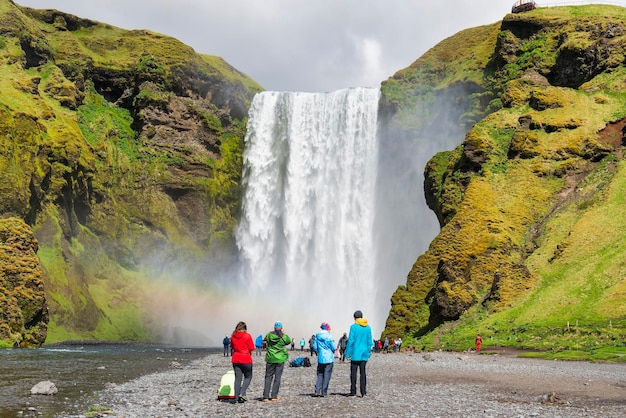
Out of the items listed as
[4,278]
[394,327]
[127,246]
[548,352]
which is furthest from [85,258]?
[548,352]

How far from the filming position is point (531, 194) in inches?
2023

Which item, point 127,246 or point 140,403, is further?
point 127,246

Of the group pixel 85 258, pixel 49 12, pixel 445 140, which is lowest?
pixel 85 258

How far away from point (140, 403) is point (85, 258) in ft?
199

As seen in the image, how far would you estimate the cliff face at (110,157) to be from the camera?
66.0 metres

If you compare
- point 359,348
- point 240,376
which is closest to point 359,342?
point 359,348

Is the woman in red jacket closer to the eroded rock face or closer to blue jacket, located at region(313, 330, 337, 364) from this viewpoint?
blue jacket, located at region(313, 330, 337, 364)

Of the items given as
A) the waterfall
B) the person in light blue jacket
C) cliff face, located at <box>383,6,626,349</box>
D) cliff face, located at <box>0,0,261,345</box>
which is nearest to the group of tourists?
the person in light blue jacket

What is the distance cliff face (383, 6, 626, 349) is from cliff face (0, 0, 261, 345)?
1242 inches

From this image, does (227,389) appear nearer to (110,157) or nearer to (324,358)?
(324,358)

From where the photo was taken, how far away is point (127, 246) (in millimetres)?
80125

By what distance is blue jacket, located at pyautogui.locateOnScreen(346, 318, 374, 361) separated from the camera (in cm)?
1750

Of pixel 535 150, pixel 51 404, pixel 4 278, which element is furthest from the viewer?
pixel 535 150

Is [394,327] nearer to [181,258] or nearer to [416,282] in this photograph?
[416,282]
